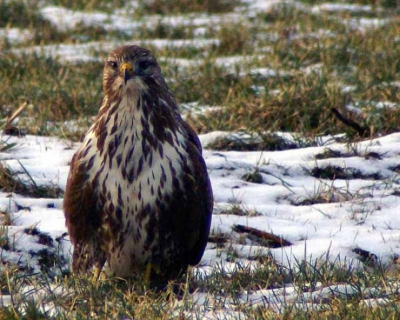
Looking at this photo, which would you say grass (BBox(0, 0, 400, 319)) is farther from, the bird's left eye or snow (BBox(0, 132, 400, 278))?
the bird's left eye

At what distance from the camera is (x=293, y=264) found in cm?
518

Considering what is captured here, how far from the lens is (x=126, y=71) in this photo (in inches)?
198

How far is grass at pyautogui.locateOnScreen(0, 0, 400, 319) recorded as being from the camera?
4336mm

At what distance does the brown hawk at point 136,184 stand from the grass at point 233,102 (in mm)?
181

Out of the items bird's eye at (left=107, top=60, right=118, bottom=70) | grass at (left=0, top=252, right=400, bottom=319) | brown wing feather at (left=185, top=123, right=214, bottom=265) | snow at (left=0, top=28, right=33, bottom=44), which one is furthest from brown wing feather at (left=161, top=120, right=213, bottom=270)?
snow at (left=0, top=28, right=33, bottom=44)

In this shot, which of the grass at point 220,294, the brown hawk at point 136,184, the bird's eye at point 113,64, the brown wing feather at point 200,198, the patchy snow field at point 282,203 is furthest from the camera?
the patchy snow field at point 282,203

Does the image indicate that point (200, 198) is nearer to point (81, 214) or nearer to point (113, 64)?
point (81, 214)

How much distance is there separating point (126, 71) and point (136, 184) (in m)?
0.55

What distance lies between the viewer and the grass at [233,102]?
171 inches

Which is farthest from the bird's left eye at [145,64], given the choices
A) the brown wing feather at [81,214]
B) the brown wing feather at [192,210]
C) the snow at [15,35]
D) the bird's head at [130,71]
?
the snow at [15,35]

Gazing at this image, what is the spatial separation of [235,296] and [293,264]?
711 mm

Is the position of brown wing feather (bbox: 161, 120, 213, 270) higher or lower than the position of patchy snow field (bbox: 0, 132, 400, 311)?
higher

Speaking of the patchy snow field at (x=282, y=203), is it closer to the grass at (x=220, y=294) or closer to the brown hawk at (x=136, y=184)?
the grass at (x=220, y=294)

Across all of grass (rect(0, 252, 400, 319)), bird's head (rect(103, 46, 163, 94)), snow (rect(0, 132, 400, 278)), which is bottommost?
snow (rect(0, 132, 400, 278))
